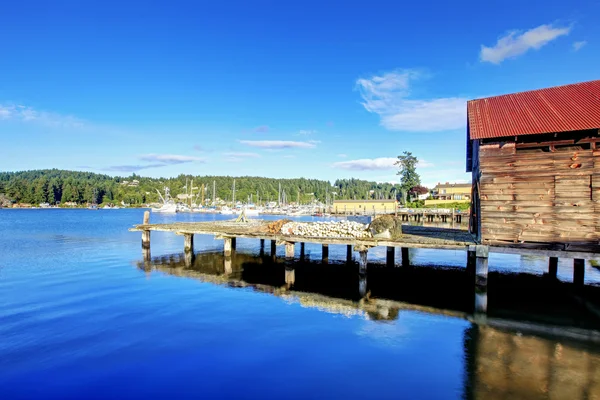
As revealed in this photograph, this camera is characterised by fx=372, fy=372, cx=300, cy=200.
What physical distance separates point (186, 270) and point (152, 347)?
1323 centimetres

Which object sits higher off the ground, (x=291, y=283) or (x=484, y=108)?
(x=484, y=108)

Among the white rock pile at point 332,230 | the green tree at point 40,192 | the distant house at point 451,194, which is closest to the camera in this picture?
the white rock pile at point 332,230

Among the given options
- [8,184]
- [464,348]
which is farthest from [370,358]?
[8,184]

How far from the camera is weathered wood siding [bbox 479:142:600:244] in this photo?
15.5 meters

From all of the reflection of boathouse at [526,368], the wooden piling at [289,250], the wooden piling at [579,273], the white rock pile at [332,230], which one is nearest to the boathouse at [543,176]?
the reflection of boathouse at [526,368]

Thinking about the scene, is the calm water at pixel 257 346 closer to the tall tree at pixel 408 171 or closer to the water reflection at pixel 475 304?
the water reflection at pixel 475 304

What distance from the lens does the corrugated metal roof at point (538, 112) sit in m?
15.9

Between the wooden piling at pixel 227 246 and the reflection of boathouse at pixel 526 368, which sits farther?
the wooden piling at pixel 227 246

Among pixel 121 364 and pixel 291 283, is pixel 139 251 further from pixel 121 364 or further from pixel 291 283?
pixel 121 364

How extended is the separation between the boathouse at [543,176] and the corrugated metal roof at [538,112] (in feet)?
0.12

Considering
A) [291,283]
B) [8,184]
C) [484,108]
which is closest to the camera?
[484,108]

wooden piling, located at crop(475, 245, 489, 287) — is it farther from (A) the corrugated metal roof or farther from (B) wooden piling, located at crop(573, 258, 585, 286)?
(B) wooden piling, located at crop(573, 258, 585, 286)

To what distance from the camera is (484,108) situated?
1994 centimetres

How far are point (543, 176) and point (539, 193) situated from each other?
762 mm
